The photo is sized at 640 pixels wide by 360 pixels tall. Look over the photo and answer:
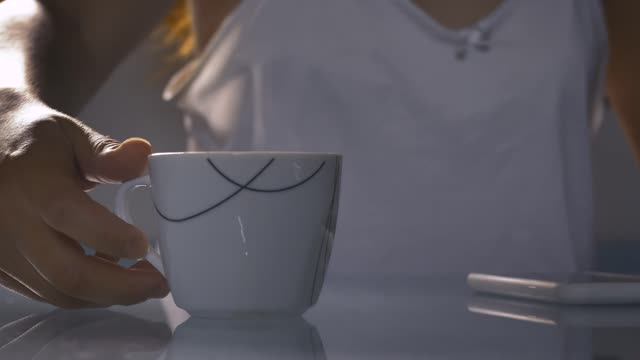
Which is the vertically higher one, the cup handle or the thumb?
the thumb

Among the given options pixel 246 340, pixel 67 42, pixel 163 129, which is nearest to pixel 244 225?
pixel 246 340

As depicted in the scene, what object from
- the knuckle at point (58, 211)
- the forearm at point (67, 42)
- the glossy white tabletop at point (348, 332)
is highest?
the forearm at point (67, 42)

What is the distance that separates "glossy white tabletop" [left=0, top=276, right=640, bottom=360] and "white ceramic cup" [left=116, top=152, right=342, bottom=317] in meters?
0.01

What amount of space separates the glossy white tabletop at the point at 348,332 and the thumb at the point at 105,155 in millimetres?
78

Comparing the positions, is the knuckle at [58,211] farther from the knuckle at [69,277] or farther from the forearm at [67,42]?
the forearm at [67,42]

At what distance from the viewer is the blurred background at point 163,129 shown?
111 inches

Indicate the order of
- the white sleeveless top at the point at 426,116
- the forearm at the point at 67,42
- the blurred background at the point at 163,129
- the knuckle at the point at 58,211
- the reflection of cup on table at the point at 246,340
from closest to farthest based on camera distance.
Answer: the reflection of cup on table at the point at 246,340
the knuckle at the point at 58,211
the forearm at the point at 67,42
the white sleeveless top at the point at 426,116
the blurred background at the point at 163,129

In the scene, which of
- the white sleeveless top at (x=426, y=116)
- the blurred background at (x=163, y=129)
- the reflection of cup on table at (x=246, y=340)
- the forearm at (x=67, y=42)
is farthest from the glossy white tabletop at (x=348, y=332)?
the blurred background at (x=163, y=129)

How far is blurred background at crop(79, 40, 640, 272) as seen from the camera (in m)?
2.82

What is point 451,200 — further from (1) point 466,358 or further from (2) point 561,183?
(1) point 466,358

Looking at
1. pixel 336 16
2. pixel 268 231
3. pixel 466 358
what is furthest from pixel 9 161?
pixel 336 16

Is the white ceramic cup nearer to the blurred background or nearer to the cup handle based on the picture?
the cup handle

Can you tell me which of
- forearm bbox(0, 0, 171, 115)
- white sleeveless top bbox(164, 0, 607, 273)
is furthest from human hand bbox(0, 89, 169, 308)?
white sleeveless top bbox(164, 0, 607, 273)

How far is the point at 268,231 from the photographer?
0.42m
